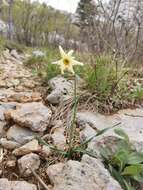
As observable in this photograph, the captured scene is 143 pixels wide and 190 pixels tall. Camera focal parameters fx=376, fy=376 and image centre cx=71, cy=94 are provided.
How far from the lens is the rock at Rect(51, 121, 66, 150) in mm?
2388

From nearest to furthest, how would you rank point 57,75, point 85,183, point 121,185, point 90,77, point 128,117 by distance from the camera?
point 85,183
point 121,185
point 128,117
point 90,77
point 57,75

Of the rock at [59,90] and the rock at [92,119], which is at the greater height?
the rock at [59,90]

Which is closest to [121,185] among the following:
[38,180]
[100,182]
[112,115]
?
[100,182]

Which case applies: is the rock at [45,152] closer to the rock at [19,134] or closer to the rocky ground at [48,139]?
the rocky ground at [48,139]

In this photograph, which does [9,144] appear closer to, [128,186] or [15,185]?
[15,185]

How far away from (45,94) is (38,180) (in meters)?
1.44

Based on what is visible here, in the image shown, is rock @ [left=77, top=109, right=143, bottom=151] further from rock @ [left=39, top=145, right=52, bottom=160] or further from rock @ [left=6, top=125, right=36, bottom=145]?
rock @ [left=6, top=125, right=36, bottom=145]

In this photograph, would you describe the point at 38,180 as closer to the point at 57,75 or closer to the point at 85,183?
the point at 85,183

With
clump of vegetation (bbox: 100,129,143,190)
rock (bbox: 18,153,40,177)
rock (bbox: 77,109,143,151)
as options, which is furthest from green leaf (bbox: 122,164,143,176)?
rock (bbox: 18,153,40,177)

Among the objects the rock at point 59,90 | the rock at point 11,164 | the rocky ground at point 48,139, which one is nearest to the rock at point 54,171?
the rocky ground at point 48,139

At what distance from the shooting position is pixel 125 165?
88.1 inches

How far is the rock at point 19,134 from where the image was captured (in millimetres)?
2407

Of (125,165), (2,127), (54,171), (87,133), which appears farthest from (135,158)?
(2,127)

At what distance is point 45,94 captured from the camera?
3.42m
